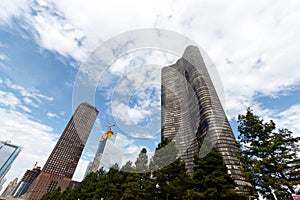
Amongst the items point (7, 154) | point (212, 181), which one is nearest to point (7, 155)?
point (7, 154)

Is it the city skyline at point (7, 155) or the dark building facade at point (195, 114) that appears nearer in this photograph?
the dark building facade at point (195, 114)

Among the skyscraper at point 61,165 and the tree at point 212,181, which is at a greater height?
the skyscraper at point 61,165

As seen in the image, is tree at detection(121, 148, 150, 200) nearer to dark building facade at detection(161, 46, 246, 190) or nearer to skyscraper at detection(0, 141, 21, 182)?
dark building facade at detection(161, 46, 246, 190)

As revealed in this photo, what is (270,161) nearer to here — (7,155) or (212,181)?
(212,181)

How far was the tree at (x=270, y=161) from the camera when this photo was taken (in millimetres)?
11977

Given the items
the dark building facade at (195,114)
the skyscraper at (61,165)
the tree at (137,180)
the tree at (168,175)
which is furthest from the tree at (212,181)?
the skyscraper at (61,165)

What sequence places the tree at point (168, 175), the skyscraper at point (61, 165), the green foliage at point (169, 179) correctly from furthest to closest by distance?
the skyscraper at point (61, 165) < the tree at point (168, 175) < the green foliage at point (169, 179)

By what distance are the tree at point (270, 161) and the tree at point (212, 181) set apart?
2.50 metres

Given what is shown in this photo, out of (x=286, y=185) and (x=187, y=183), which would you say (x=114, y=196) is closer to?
(x=187, y=183)

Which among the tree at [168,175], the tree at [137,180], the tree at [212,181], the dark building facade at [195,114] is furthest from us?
the dark building facade at [195,114]

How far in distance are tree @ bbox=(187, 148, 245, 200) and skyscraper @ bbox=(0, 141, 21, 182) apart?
694 ft

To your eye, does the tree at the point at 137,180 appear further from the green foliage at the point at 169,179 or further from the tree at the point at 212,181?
the tree at the point at 212,181

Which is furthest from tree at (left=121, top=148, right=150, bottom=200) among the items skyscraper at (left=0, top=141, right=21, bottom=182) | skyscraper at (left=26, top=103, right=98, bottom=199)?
skyscraper at (left=0, top=141, right=21, bottom=182)

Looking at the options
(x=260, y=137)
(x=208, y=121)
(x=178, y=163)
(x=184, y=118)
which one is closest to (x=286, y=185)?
(x=260, y=137)
